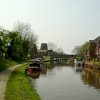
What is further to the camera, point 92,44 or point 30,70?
point 92,44

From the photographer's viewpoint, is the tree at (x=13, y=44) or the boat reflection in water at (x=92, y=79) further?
the tree at (x=13, y=44)

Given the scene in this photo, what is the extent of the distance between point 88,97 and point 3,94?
7.96m

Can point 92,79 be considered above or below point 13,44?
below

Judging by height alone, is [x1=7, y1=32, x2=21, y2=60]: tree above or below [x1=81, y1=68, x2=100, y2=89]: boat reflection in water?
above

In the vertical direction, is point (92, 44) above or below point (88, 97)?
above

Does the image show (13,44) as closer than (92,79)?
No

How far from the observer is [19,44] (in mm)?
76875

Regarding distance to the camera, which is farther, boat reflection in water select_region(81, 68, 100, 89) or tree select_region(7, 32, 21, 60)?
tree select_region(7, 32, 21, 60)

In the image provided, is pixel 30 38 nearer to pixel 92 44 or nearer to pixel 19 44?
pixel 19 44

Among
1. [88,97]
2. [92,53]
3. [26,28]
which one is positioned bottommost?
[88,97]

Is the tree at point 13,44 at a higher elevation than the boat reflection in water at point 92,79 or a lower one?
higher

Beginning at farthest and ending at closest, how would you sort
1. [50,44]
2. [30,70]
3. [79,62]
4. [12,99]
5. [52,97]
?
[50,44] → [79,62] → [30,70] → [52,97] → [12,99]

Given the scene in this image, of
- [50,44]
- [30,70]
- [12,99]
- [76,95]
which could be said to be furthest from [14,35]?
[50,44]

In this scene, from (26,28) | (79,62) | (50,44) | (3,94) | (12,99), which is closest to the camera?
(12,99)
